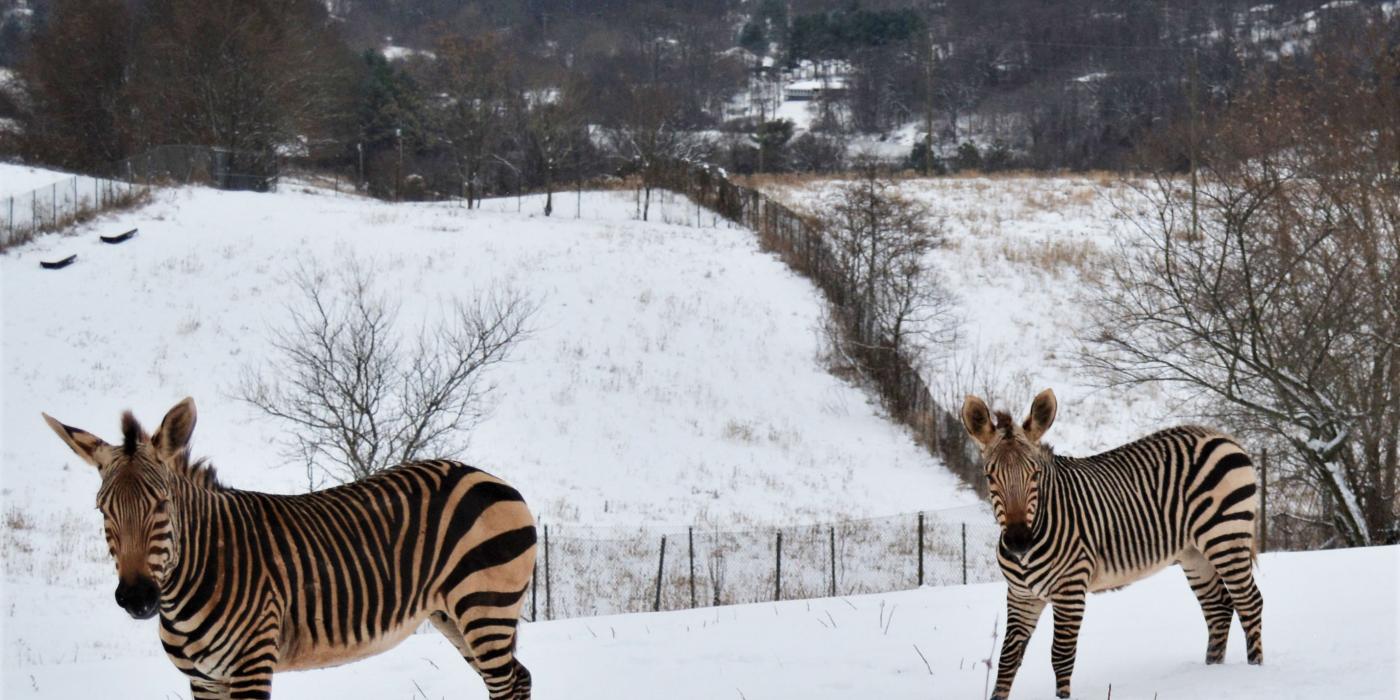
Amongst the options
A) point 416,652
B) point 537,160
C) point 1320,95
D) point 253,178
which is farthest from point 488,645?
point 537,160

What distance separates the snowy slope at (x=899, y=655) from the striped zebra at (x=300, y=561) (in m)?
2.06

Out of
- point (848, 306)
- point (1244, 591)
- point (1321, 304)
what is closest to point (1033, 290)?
point (848, 306)

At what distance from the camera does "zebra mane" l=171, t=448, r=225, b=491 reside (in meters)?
6.38

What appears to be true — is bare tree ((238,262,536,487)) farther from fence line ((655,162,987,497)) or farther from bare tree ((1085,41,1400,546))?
bare tree ((1085,41,1400,546))

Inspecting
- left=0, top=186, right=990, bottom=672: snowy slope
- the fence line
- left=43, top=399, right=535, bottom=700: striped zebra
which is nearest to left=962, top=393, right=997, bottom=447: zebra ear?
left=43, top=399, right=535, bottom=700: striped zebra

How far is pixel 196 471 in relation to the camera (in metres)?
6.53

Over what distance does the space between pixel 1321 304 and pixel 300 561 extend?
2049 centimetres

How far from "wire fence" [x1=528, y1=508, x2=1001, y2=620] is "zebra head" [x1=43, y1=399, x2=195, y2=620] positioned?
1461cm

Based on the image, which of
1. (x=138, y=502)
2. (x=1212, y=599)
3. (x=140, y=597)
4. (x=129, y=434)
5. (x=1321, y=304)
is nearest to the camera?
(x=140, y=597)

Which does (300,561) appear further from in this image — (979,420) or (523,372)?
(523,372)

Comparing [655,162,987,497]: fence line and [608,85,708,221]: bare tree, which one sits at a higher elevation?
[608,85,708,221]: bare tree

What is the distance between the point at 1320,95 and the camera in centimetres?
2705

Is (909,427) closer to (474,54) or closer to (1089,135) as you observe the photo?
(474,54)

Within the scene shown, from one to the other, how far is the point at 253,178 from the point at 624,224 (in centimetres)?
1603
